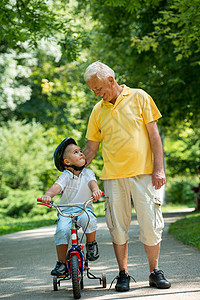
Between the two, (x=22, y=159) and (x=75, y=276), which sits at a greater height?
(x=22, y=159)

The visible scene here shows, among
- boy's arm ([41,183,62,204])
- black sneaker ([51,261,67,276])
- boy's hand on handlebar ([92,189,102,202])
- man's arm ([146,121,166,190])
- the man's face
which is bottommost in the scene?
black sneaker ([51,261,67,276])

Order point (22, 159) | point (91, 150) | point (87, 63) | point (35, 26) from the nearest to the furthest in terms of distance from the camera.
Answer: point (91, 150) < point (35, 26) < point (87, 63) < point (22, 159)

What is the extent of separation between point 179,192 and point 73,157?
2438 centimetres

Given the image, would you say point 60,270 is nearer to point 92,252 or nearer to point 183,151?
point 92,252

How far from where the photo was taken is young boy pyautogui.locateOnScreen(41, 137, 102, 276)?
4707 millimetres

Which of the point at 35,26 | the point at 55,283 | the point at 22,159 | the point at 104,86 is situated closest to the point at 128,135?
the point at 104,86

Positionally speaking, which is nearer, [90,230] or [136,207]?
[136,207]

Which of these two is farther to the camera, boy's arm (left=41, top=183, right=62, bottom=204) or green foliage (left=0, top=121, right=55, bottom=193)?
green foliage (left=0, top=121, right=55, bottom=193)

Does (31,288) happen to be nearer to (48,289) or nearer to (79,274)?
(48,289)

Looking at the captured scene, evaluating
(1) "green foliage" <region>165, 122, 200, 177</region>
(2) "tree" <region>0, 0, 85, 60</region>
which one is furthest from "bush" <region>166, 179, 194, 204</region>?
(2) "tree" <region>0, 0, 85, 60</region>

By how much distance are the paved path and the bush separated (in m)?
18.8

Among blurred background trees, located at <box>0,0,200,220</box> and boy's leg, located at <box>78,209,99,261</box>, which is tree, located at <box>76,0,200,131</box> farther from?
boy's leg, located at <box>78,209,99,261</box>

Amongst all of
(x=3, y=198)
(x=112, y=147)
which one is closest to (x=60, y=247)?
(x=112, y=147)

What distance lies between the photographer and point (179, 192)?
28578mm
